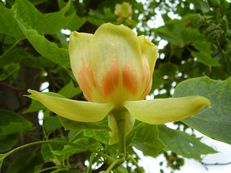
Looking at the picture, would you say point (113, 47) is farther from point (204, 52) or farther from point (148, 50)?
point (204, 52)

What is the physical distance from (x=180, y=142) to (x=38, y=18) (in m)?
0.33

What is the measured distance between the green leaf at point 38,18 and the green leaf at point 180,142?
27cm

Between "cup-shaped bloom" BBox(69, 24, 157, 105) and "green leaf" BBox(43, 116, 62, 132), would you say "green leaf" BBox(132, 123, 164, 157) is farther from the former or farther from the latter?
"green leaf" BBox(43, 116, 62, 132)

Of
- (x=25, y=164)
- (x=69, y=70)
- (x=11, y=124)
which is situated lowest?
(x=25, y=164)

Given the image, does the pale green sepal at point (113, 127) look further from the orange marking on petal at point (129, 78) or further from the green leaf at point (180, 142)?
the green leaf at point (180, 142)

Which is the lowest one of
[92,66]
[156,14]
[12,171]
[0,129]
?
[12,171]

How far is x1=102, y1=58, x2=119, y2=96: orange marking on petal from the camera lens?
542 millimetres

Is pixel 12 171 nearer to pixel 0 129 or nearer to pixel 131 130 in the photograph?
pixel 0 129

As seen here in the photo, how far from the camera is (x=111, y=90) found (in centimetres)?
55

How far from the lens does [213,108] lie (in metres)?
0.62

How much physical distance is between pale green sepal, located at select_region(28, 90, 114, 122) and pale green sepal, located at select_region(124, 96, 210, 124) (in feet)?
0.10

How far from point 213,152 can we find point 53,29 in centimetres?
37

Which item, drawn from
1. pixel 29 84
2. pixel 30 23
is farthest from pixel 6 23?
pixel 29 84

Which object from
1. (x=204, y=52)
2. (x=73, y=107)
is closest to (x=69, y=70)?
(x=73, y=107)
